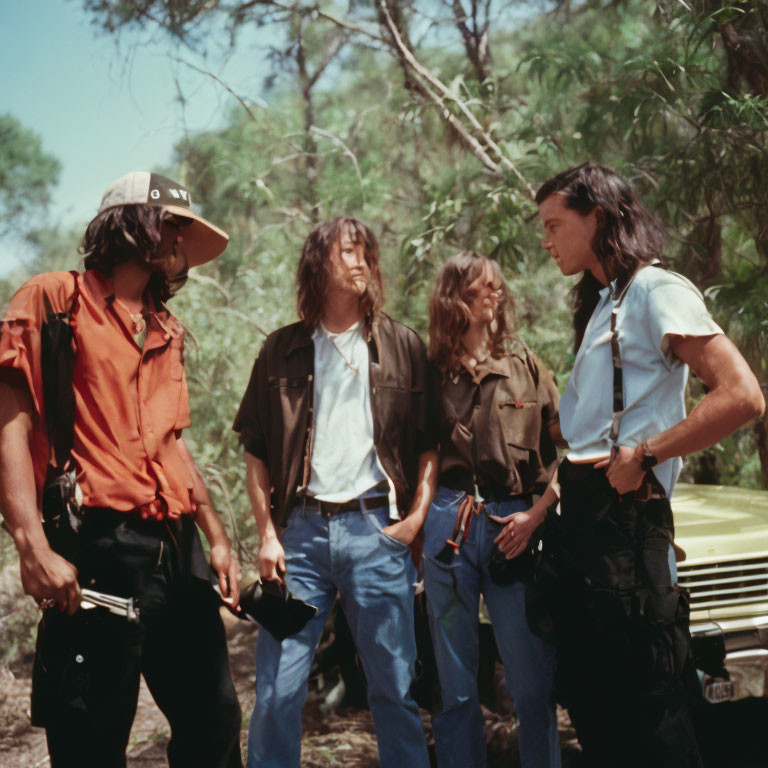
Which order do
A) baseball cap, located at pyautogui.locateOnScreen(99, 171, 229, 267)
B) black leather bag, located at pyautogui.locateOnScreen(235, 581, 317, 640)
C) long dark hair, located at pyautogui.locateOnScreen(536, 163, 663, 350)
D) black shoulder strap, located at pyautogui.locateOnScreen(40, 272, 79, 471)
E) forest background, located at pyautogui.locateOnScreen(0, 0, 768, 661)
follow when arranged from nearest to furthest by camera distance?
black shoulder strap, located at pyautogui.locateOnScreen(40, 272, 79, 471)
long dark hair, located at pyautogui.locateOnScreen(536, 163, 663, 350)
baseball cap, located at pyautogui.locateOnScreen(99, 171, 229, 267)
black leather bag, located at pyautogui.locateOnScreen(235, 581, 317, 640)
forest background, located at pyautogui.locateOnScreen(0, 0, 768, 661)

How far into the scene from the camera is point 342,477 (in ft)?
10.4

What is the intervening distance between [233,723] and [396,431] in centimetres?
118

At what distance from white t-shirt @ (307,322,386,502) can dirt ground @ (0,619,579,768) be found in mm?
1963

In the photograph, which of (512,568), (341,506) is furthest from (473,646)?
(341,506)

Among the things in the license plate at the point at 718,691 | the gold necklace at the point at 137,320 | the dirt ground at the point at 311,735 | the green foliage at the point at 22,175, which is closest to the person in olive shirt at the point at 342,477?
the gold necklace at the point at 137,320

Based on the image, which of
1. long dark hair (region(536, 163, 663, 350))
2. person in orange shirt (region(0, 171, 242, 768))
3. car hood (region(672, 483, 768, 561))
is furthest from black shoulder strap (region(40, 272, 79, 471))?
car hood (region(672, 483, 768, 561))

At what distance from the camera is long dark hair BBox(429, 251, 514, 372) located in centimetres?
355

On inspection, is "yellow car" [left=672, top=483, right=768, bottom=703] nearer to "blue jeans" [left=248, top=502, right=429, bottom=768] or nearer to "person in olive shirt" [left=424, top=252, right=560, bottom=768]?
"person in olive shirt" [left=424, top=252, right=560, bottom=768]

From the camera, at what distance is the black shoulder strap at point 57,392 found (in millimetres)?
2457

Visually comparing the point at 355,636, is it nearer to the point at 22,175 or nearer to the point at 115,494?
the point at 115,494

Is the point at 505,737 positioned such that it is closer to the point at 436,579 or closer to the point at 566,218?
the point at 436,579

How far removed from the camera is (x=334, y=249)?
3371 mm

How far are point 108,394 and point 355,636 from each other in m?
1.30

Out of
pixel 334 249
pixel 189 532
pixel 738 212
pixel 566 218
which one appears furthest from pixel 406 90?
pixel 189 532
